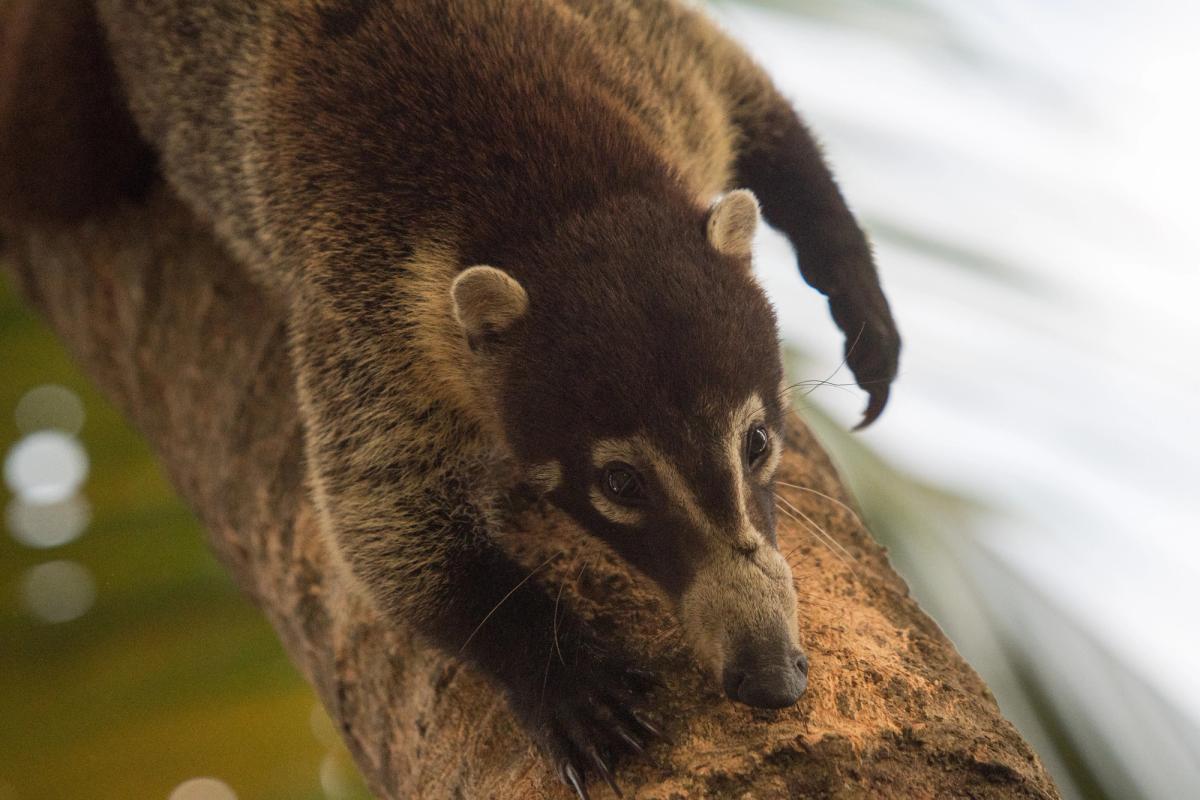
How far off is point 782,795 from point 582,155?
1222 millimetres

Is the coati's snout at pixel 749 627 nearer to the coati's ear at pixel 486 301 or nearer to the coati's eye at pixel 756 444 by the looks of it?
the coati's eye at pixel 756 444

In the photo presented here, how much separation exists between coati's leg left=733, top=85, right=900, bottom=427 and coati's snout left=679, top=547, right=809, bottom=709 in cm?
92

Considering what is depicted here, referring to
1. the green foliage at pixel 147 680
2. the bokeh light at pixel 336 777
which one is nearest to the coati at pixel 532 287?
the green foliage at pixel 147 680

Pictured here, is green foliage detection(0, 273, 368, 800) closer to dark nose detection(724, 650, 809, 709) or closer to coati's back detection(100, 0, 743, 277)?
coati's back detection(100, 0, 743, 277)

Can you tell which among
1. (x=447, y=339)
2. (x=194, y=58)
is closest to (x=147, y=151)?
(x=194, y=58)

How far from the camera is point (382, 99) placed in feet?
6.90

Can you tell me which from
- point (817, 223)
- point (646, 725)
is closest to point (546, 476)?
point (646, 725)

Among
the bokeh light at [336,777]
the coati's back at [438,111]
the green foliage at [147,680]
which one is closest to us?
the coati's back at [438,111]

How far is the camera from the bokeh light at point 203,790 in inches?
132

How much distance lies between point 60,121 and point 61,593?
1.45m

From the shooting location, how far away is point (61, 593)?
10.8 feet

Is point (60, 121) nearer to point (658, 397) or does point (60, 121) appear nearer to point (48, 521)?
point (48, 521)

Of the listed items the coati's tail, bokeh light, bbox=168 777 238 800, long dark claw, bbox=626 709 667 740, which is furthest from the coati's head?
bokeh light, bbox=168 777 238 800

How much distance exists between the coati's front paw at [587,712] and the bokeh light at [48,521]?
2.32m
